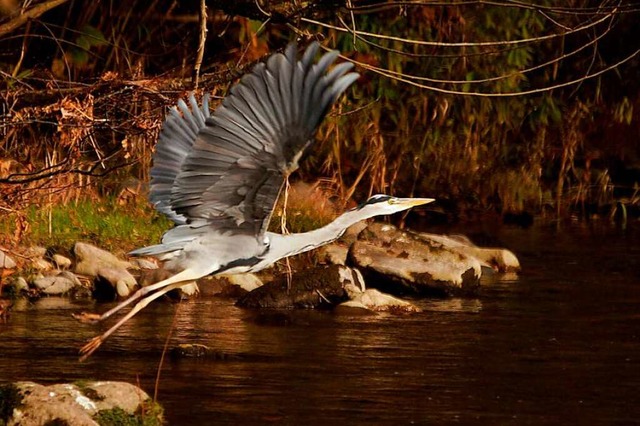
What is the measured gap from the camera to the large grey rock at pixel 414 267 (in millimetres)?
11156

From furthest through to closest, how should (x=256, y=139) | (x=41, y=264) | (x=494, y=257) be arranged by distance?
1. (x=494, y=257)
2. (x=41, y=264)
3. (x=256, y=139)

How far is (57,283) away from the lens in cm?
1023

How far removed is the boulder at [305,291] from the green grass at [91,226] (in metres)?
1.56

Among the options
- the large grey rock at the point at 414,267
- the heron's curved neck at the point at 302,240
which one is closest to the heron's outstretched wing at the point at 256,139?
the heron's curved neck at the point at 302,240

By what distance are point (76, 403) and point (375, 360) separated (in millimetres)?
2506

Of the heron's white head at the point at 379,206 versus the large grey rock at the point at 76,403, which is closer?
the large grey rock at the point at 76,403

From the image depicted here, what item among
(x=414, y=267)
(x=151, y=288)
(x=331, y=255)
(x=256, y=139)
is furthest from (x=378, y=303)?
(x=256, y=139)

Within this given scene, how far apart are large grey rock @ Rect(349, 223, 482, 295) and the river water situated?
0.25 meters

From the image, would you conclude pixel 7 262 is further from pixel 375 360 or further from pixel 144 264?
pixel 375 360

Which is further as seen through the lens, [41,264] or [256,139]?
[41,264]

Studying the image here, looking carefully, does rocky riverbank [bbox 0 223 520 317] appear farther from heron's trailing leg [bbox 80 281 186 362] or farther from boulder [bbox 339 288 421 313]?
heron's trailing leg [bbox 80 281 186 362]

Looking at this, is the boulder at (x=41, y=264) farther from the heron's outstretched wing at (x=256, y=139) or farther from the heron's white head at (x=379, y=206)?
the heron's white head at (x=379, y=206)

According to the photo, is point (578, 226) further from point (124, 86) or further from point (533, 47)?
point (124, 86)

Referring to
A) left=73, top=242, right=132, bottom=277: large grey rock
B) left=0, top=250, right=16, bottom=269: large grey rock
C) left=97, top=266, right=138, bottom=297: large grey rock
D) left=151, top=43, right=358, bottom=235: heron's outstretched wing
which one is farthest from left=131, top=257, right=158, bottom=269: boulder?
left=151, top=43, right=358, bottom=235: heron's outstretched wing
